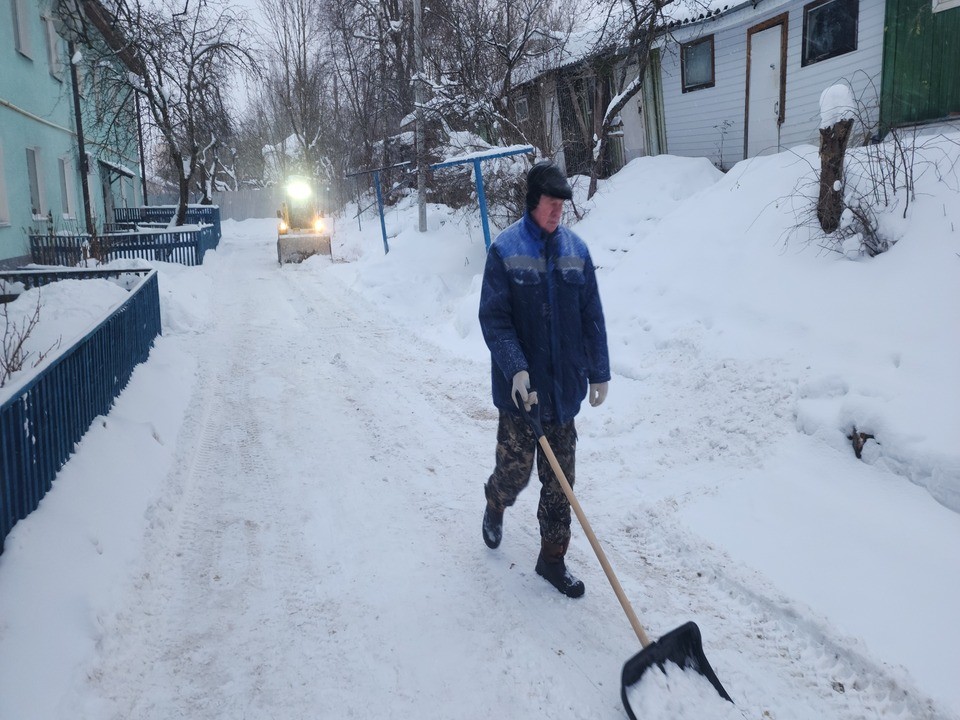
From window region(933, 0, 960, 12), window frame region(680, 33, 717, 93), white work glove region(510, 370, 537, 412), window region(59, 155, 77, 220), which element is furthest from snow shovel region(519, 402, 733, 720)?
window region(59, 155, 77, 220)

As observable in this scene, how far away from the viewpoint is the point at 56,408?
4.24m

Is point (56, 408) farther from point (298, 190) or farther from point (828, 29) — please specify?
point (298, 190)

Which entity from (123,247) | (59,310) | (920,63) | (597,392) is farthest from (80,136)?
(597,392)

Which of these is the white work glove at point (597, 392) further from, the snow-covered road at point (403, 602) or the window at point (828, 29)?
the window at point (828, 29)

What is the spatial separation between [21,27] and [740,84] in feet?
50.7

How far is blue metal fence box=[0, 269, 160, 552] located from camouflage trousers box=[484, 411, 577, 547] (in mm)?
2439

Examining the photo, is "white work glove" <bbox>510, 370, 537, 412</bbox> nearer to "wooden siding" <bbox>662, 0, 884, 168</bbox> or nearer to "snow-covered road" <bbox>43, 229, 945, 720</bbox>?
"snow-covered road" <bbox>43, 229, 945, 720</bbox>

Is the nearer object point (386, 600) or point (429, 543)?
point (386, 600)

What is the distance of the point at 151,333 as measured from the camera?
8.20 m

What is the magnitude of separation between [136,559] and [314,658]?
52.2 inches

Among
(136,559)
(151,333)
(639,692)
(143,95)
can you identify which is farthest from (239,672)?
(143,95)

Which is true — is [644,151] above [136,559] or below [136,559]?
above

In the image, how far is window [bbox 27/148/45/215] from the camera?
1652cm

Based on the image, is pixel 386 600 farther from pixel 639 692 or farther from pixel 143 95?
pixel 143 95
